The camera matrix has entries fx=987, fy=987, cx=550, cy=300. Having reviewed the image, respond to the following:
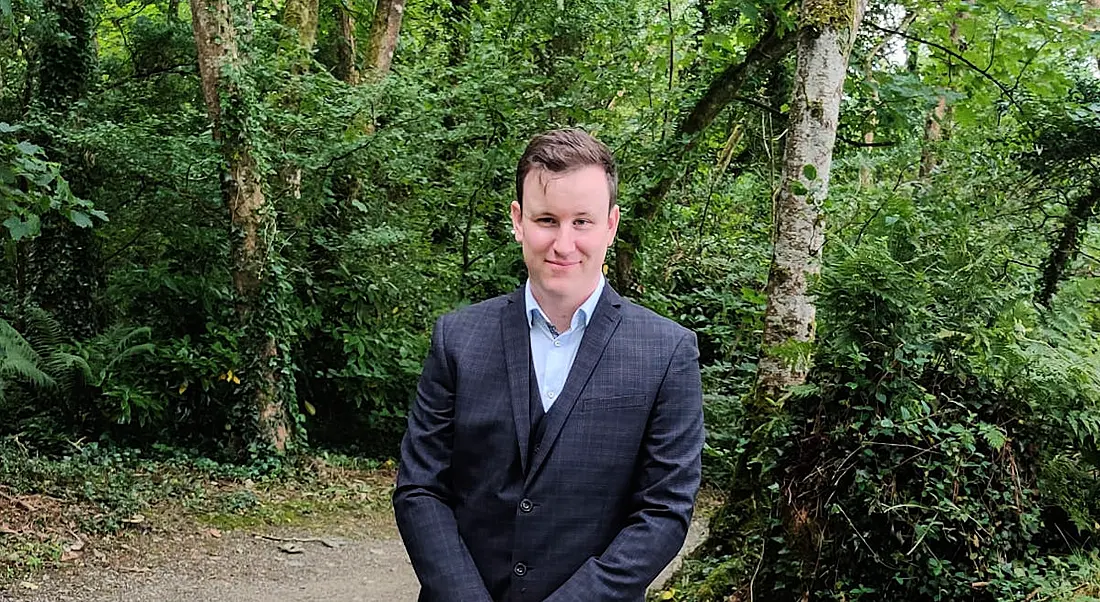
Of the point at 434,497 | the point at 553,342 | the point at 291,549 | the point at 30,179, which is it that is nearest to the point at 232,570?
the point at 291,549

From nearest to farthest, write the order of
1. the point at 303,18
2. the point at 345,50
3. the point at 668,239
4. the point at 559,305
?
the point at 559,305
the point at 303,18
the point at 668,239
the point at 345,50

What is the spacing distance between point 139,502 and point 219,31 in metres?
3.72

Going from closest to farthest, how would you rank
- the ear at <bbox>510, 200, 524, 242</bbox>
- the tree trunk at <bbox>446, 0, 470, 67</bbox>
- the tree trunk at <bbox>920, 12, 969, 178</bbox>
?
the ear at <bbox>510, 200, 524, 242</bbox> < the tree trunk at <bbox>920, 12, 969, 178</bbox> < the tree trunk at <bbox>446, 0, 470, 67</bbox>

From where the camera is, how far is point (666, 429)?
7.43 feet

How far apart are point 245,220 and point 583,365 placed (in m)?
6.69

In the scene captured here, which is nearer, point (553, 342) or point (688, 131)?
point (553, 342)

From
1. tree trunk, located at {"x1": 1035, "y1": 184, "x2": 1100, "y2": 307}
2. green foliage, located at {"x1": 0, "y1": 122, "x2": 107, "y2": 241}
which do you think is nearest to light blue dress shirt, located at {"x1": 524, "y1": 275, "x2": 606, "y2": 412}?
green foliage, located at {"x1": 0, "y1": 122, "x2": 107, "y2": 241}

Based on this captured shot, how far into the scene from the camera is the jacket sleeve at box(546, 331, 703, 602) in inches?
84.6

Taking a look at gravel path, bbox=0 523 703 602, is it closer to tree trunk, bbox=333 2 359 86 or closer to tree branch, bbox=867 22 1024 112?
tree branch, bbox=867 22 1024 112

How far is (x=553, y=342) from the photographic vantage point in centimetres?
235

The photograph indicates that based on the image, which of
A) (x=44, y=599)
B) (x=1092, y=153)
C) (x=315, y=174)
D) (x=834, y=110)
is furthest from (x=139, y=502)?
(x=1092, y=153)

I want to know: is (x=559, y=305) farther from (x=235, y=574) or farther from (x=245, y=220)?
(x=245, y=220)

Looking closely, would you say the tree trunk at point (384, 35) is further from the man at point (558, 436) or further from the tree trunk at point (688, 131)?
the man at point (558, 436)

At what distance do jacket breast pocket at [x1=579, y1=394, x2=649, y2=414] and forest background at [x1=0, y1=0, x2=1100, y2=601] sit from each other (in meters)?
1.79
